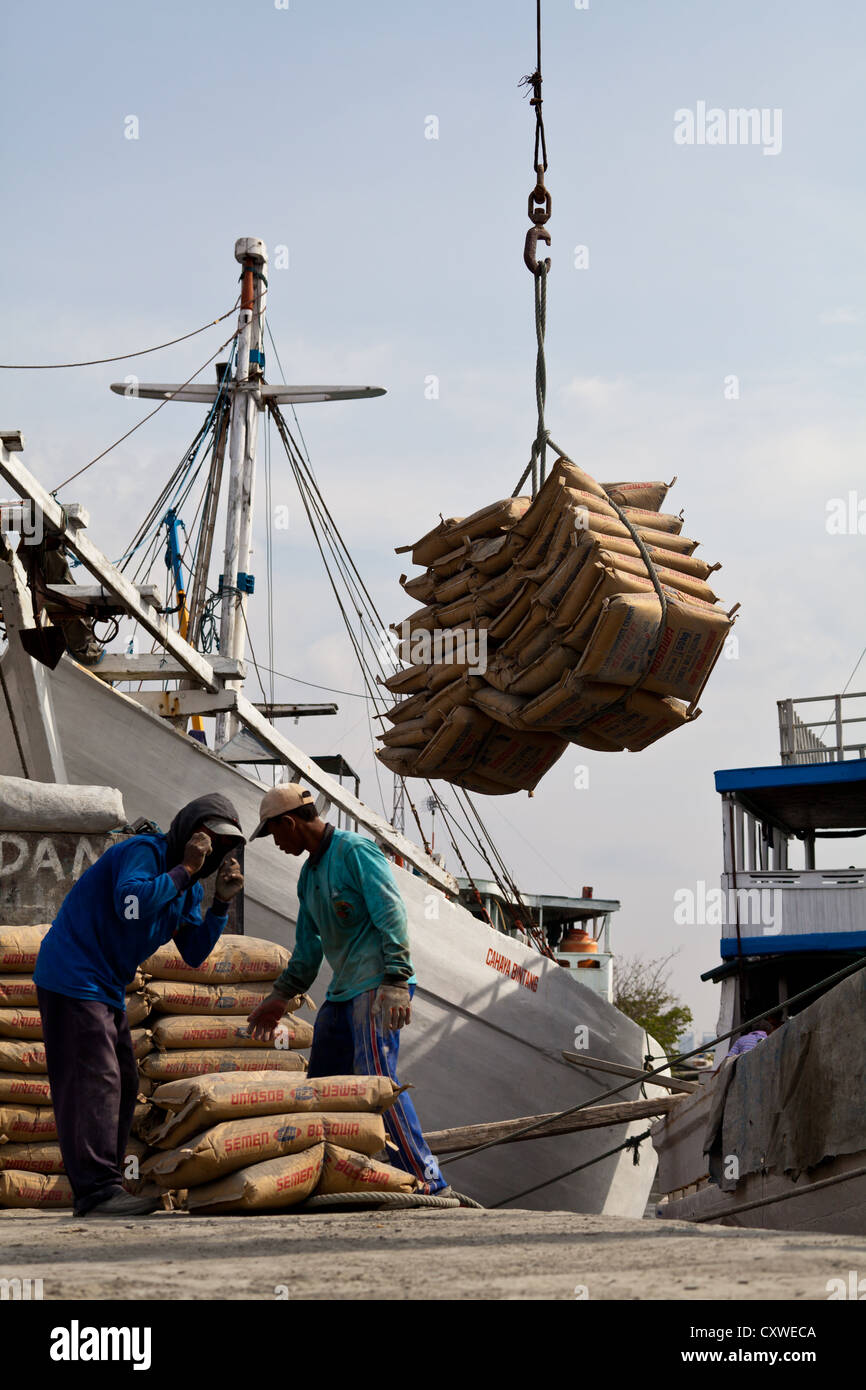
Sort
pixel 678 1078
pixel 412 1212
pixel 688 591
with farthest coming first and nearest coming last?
pixel 678 1078, pixel 688 591, pixel 412 1212

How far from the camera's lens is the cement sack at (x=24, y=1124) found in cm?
566

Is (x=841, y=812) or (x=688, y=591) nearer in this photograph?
(x=688, y=591)

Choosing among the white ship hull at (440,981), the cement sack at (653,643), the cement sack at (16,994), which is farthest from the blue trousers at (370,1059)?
the white ship hull at (440,981)

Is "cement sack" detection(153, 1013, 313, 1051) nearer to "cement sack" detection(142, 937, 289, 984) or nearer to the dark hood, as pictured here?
"cement sack" detection(142, 937, 289, 984)

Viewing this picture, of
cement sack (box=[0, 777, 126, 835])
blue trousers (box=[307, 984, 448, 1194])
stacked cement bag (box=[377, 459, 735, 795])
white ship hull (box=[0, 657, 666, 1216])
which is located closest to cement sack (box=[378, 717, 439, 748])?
stacked cement bag (box=[377, 459, 735, 795])

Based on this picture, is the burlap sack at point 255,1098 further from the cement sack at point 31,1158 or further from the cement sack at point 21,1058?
the cement sack at point 21,1058

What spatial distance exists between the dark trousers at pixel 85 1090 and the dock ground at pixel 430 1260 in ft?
2.18

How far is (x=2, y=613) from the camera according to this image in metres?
8.96

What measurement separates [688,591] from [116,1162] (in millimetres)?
4183

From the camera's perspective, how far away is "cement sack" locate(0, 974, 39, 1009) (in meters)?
6.02

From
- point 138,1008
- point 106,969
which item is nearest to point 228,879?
point 106,969
